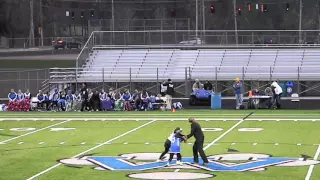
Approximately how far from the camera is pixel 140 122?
32438 mm

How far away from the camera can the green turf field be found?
1942 centimetres

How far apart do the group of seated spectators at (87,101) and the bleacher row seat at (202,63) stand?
13.9 ft

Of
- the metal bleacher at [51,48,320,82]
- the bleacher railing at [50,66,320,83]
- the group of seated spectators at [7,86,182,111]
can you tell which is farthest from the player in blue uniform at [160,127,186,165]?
the metal bleacher at [51,48,320,82]

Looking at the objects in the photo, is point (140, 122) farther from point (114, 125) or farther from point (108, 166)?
point (108, 166)

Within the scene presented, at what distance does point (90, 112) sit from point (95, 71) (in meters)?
8.00

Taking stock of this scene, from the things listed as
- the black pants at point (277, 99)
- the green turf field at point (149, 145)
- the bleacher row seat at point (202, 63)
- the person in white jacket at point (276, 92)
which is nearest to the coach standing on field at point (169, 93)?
the green turf field at point (149, 145)

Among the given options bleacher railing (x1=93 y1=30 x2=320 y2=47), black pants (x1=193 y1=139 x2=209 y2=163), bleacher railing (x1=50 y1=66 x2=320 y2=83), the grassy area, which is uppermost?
bleacher railing (x1=93 y1=30 x2=320 y2=47)

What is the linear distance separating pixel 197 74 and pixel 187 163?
2462 centimetres

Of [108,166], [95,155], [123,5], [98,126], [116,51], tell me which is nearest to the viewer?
[108,166]

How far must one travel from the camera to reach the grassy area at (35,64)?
59694 millimetres

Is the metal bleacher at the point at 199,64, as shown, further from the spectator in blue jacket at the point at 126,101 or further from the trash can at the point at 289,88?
the spectator in blue jacket at the point at 126,101

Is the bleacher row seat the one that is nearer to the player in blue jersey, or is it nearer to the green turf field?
the green turf field

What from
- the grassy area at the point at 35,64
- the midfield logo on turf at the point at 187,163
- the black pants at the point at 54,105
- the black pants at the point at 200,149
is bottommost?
the midfield logo on turf at the point at 187,163

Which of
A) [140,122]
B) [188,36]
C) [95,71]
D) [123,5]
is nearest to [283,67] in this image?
[188,36]
